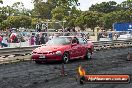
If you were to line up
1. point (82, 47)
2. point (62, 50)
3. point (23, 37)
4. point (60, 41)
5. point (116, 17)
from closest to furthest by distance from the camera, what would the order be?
point (62, 50) < point (60, 41) < point (82, 47) < point (23, 37) < point (116, 17)

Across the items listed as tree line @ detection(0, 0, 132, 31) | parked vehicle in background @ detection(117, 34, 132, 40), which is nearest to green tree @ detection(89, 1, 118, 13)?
tree line @ detection(0, 0, 132, 31)

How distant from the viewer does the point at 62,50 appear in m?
18.2

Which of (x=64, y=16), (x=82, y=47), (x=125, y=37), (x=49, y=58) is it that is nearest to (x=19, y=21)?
(x=64, y=16)

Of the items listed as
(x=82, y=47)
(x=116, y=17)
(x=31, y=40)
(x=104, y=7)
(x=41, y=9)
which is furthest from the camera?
(x=104, y=7)

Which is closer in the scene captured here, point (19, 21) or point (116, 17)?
point (19, 21)

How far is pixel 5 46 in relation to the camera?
21250 mm

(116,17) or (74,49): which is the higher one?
(116,17)

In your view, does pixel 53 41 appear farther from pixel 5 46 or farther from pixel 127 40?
pixel 127 40

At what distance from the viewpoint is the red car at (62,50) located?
17.9 m

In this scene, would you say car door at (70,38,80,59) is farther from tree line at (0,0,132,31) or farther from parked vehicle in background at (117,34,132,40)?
tree line at (0,0,132,31)

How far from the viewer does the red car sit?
1794 centimetres

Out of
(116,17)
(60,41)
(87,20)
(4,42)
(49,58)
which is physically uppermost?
(116,17)

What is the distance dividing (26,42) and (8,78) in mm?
9981

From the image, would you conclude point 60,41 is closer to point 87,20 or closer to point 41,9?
point 87,20
